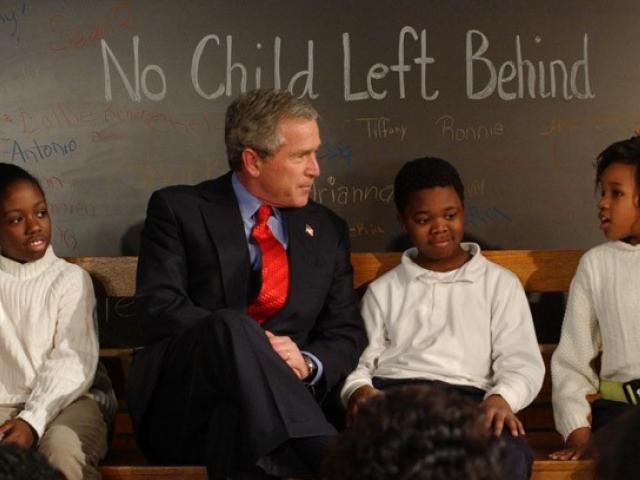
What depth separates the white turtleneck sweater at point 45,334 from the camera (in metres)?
3.21

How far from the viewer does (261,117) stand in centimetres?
336

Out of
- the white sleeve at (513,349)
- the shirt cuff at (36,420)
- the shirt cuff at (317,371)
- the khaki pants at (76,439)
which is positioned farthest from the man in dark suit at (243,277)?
the white sleeve at (513,349)

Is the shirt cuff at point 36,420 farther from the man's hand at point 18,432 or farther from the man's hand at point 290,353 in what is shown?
the man's hand at point 290,353

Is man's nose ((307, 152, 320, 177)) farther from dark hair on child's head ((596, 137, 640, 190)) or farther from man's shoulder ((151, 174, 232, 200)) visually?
dark hair on child's head ((596, 137, 640, 190))

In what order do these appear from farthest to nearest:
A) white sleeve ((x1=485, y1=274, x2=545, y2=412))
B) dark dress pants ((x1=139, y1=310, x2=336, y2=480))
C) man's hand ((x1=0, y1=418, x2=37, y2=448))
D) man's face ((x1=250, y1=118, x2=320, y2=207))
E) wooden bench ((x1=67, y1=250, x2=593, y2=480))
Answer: wooden bench ((x1=67, y1=250, x2=593, y2=480)) → man's face ((x1=250, y1=118, x2=320, y2=207)) → white sleeve ((x1=485, y1=274, x2=545, y2=412)) → man's hand ((x1=0, y1=418, x2=37, y2=448)) → dark dress pants ((x1=139, y1=310, x2=336, y2=480))

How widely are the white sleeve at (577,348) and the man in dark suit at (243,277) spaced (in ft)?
1.98

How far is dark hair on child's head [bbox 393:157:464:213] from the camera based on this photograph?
3422mm

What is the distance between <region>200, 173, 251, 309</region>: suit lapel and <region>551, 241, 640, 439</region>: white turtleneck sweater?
0.99 meters

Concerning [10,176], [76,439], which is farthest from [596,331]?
[10,176]

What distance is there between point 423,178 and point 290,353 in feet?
2.53

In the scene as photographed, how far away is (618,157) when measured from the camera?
10.8ft

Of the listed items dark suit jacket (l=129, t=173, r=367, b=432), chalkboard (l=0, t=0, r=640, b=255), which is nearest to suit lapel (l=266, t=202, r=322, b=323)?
dark suit jacket (l=129, t=173, r=367, b=432)

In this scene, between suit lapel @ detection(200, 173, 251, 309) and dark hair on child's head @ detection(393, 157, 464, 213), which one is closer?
suit lapel @ detection(200, 173, 251, 309)

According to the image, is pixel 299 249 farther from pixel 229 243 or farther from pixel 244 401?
pixel 244 401
